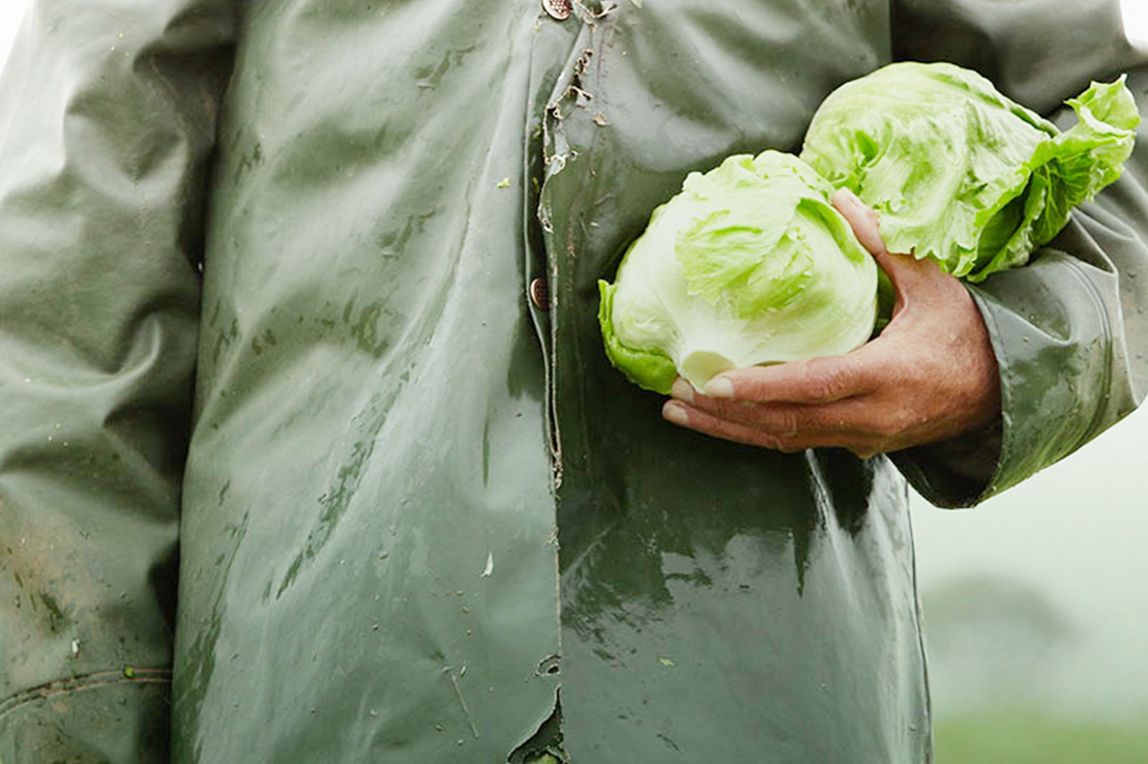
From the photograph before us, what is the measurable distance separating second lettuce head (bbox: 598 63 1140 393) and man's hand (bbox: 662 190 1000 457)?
0.02 m

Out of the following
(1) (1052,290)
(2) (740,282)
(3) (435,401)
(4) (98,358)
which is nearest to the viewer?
(2) (740,282)

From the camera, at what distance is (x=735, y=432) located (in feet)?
5.15

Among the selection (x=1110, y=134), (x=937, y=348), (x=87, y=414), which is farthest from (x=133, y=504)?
(x=1110, y=134)

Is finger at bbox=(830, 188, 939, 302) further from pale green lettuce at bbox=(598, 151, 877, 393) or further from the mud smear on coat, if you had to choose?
the mud smear on coat

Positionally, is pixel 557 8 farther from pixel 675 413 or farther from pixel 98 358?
pixel 98 358

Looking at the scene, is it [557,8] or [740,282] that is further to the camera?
[557,8]

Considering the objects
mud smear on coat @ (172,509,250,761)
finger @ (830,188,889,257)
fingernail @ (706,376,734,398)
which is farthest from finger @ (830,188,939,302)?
mud smear on coat @ (172,509,250,761)

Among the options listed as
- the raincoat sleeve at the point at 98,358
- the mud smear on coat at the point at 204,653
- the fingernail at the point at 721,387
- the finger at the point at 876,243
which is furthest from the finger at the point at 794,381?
the raincoat sleeve at the point at 98,358

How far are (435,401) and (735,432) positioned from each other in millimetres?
319

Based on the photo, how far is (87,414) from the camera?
183 cm

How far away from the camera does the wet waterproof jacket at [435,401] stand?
5.01 ft

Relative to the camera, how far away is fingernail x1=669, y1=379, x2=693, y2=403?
1560 mm

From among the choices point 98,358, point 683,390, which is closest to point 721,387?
point 683,390

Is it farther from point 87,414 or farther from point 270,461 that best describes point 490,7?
point 87,414
